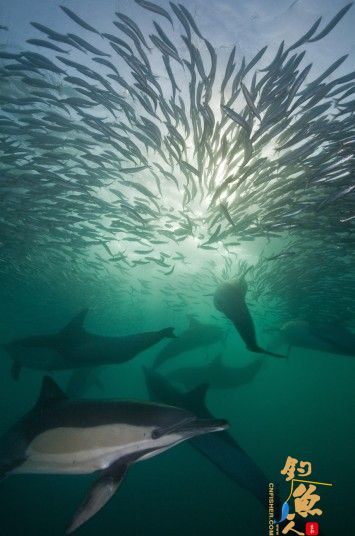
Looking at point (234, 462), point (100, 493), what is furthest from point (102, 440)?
point (234, 462)

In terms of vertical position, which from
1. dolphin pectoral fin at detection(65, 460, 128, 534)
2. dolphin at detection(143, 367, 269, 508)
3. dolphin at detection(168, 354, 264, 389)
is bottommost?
dolphin at detection(168, 354, 264, 389)

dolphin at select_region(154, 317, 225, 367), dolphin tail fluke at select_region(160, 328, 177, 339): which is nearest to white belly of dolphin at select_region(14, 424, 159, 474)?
dolphin tail fluke at select_region(160, 328, 177, 339)

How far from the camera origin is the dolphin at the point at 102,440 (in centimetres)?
194

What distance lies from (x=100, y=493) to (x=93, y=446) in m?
0.27

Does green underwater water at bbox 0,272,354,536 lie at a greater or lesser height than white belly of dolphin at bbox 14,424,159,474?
lesser

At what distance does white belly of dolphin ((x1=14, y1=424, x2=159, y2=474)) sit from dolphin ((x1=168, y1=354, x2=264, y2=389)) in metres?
15.2

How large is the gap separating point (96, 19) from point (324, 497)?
22.5 meters

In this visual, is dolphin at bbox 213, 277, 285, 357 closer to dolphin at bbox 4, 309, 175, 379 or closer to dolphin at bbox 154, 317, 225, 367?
dolphin at bbox 4, 309, 175, 379

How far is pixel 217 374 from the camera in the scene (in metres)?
17.2

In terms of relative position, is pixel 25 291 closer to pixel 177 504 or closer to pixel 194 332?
pixel 194 332

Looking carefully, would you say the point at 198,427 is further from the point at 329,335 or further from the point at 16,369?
the point at 329,335

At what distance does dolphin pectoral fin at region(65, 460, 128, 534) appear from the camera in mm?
1787

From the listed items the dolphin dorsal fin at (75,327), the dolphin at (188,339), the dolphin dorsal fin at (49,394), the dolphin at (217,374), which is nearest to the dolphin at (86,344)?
the dolphin dorsal fin at (75,327)

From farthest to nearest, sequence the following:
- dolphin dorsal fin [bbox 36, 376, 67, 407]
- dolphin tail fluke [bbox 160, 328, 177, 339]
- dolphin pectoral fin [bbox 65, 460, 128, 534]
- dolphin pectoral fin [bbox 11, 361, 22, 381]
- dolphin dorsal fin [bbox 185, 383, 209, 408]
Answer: dolphin pectoral fin [bbox 11, 361, 22, 381] → dolphin tail fluke [bbox 160, 328, 177, 339] → dolphin dorsal fin [bbox 185, 383, 209, 408] → dolphin dorsal fin [bbox 36, 376, 67, 407] → dolphin pectoral fin [bbox 65, 460, 128, 534]
